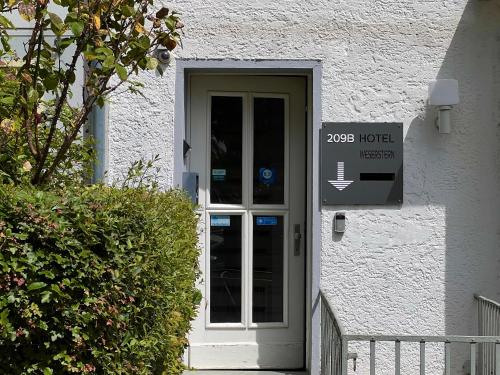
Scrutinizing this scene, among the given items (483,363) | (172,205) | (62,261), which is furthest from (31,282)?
(483,363)

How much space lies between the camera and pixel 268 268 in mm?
6523

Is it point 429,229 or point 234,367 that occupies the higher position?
point 429,229

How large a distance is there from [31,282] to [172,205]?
1.27 m

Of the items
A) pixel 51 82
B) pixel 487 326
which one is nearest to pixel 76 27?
pixel 51 82

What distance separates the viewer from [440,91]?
6.01 m

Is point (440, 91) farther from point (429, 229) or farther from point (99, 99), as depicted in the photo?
point (99, 99)

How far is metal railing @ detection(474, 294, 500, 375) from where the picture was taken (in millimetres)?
5617

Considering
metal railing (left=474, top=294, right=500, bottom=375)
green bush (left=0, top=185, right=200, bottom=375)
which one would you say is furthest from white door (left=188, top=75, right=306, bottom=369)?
green bush (left=0, top=185, right=200, bottom=375)

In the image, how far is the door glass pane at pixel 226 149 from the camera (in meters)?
6.50

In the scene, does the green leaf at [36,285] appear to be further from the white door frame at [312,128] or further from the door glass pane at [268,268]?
the door glass pane at [268,268]

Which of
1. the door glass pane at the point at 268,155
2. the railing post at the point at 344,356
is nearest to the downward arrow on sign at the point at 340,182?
the door glass pane at the point at 268,155

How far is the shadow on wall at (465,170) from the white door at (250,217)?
1087mm

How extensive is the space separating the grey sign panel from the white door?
43 cm

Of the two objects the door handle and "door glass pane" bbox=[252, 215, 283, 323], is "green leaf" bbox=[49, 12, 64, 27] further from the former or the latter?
the door handle
